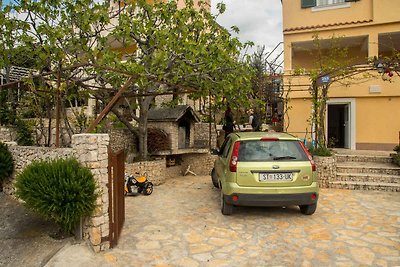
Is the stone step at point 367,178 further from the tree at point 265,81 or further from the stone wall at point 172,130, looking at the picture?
the tree at point 265,81

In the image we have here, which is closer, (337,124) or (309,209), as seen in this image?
(309,209)

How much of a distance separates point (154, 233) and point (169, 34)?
5.01 meters

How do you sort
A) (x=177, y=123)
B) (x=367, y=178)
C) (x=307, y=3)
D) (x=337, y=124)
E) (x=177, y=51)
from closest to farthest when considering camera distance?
1. (x=177, y=51)
2. (x=367, y=178)
3. (x=177, y=123)
4. (x=307, y=3)
5. (x=337, y=124)

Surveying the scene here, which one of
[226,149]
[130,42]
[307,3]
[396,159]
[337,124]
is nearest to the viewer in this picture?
[226,149]

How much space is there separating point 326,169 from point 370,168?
1.42 m

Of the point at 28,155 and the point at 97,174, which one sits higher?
the point at 28,155

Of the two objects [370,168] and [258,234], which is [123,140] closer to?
[258,234]

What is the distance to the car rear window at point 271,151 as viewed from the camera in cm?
559

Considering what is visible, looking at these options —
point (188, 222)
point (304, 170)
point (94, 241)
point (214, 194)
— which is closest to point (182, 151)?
point (214, 194)

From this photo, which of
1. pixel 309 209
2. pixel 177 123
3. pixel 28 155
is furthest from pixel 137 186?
pixel 309 209

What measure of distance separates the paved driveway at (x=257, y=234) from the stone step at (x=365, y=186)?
0.84 metres

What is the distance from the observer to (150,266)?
399cm

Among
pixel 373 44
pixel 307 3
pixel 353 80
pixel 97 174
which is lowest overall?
pixel 97 174

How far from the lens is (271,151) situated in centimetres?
568
